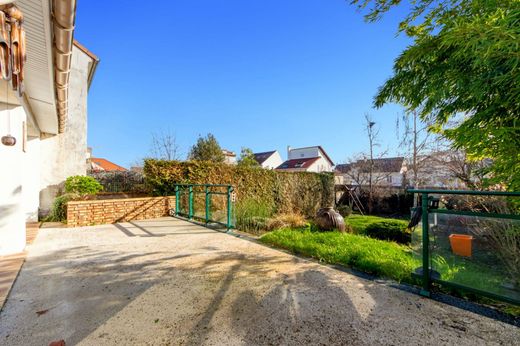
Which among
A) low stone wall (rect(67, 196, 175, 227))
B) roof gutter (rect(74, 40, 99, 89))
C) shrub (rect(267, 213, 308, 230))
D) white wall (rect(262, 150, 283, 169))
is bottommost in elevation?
shrub (rect(267, 213, 308, 230))

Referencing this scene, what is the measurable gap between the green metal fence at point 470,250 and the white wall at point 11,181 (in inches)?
220

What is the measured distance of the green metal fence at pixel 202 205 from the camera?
6113 millimetres

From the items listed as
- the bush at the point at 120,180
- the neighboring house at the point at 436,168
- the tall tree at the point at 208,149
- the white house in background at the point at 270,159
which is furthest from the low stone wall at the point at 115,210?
the white house in background at the point at 270,159

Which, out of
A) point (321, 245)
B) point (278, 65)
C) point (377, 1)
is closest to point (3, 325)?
point (321, 245)

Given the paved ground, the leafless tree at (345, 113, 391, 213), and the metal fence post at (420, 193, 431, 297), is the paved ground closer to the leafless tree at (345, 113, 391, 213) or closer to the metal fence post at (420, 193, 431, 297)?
the metal fence post at (420, 193, 431, 297)

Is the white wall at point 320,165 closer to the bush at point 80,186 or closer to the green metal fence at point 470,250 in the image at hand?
the bush at point 80,186

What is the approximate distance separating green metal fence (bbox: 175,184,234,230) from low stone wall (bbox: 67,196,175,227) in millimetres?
359

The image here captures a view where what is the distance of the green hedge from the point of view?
8.05m

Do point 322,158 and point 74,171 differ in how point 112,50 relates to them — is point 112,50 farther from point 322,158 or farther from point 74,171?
point 322,158

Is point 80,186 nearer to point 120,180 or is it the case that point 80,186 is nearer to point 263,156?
point 120,180

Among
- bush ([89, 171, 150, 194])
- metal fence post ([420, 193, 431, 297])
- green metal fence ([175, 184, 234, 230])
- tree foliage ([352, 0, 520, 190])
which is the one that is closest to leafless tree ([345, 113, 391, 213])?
green metal fence ([175, 184, 234, 230])

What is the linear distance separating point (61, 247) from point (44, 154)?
5.59 m

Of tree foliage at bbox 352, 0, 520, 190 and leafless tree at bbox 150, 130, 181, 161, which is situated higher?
leafless tree at bbox 150, 130, 181, 161

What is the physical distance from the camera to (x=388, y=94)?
3.16 m
